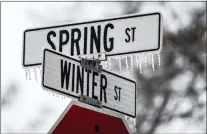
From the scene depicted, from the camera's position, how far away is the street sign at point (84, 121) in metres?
2.74

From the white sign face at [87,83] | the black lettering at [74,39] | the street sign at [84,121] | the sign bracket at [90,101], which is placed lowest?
the street sign at [84,121]

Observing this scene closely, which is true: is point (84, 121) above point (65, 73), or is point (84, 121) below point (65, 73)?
below

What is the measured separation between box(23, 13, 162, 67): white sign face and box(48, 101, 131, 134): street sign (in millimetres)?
221

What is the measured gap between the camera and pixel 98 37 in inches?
116

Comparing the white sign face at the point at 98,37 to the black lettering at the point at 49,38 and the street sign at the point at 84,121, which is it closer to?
the black lettering at the point at 49,38

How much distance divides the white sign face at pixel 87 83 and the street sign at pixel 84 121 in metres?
0.05

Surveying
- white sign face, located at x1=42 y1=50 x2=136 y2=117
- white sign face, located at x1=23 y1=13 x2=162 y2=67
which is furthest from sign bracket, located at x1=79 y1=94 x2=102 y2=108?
white sign face, located at x1=23 y1=13 x2=162 y2=67

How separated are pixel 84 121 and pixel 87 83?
0.49ft

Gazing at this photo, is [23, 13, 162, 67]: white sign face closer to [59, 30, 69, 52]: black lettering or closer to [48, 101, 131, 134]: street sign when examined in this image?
[59, 30, 69, 52]: black lettering

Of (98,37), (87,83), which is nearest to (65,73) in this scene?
(87,83)

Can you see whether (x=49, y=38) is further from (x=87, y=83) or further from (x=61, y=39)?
(x=87, y=83)

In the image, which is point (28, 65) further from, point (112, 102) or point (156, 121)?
point (156, 121)

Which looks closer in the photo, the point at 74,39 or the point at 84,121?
the point at 84,121

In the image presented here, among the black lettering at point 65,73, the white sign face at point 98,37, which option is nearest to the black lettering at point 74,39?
the white sign face at point 98,37
